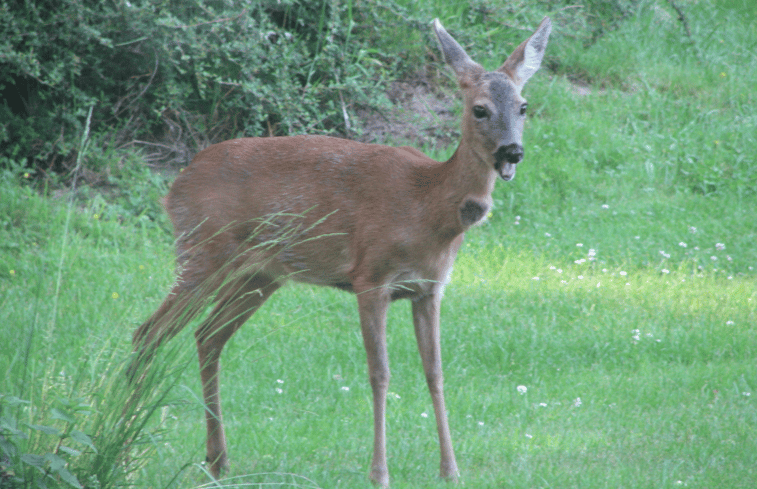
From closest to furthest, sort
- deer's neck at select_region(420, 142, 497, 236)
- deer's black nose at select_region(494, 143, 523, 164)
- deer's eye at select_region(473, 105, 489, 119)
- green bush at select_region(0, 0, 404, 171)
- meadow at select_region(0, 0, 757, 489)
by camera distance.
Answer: meadow at select_region(0, 0, 757, 489) → deer's black nose at select_region(494, 143, 523, 164) → deer's eye at select_region(473, 105, 489, 119) → deer's neck at select_region(420, 142, 497, 236) → green bush at select_region(0, 0, 404, 171)

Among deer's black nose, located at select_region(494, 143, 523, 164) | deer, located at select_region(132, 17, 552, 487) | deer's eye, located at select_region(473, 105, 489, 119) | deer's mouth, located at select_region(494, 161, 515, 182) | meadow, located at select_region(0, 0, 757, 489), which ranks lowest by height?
meadow, located at select_region(0, 0, 757, 489)

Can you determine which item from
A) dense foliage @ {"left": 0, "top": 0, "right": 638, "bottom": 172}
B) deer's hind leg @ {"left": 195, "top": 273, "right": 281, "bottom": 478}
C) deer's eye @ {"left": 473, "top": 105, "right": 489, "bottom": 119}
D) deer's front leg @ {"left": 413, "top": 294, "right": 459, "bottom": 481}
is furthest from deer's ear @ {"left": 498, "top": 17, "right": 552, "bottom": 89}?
dense foliage @ {"left": 0, "top": 0, "right": 638, "bottom": 172}

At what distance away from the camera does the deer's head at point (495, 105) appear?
3.96 meters

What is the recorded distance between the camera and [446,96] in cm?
948

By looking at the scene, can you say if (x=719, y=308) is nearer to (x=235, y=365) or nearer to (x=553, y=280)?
(x=553, y=280)

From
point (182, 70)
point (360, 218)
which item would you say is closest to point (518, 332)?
point (360, 218)

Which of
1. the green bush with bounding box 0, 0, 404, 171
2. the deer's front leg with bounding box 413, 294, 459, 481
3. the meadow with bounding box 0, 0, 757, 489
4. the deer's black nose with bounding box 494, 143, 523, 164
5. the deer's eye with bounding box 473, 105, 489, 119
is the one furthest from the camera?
the green bush with bounding box 0, 0, 404, 171

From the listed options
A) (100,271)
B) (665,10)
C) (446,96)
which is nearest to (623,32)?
(665,10)

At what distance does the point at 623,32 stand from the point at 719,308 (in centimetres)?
557

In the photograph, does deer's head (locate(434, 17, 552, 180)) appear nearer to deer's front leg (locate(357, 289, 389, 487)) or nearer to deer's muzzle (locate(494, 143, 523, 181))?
deer's muzzle (locate(494, 143, 523, 181))

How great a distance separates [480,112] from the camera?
4.07 m

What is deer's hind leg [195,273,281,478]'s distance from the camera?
438 cm

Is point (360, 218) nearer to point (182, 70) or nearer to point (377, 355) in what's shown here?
point (377, 355)

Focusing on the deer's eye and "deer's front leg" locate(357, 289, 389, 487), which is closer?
the deer's eye
